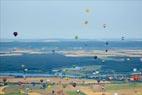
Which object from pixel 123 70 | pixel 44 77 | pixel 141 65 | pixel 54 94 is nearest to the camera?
pixel 54 94

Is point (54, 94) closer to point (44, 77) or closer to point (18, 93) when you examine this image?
point (18, 93)

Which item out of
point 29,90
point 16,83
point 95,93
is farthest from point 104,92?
point 16,83

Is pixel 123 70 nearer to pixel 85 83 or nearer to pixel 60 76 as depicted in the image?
pixel 60 76

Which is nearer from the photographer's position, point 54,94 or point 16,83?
point 54,94

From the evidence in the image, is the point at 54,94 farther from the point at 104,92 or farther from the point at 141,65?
the point at 141,65

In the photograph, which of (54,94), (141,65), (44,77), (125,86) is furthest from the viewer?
(141,65)

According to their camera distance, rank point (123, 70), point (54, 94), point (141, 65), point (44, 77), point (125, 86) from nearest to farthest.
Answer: point (54, 94) → point (125, 86) → point (44, 77) → point (123, 70) → point (141, 65)

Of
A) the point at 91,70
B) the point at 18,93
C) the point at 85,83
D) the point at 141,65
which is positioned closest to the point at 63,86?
the point at 85,83

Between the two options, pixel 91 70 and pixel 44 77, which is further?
pixel 91 70

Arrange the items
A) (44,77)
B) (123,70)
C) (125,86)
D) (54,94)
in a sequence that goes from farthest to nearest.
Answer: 1. (123,70)
2. (44,77)
3. (125,86)
4. (54,94)
